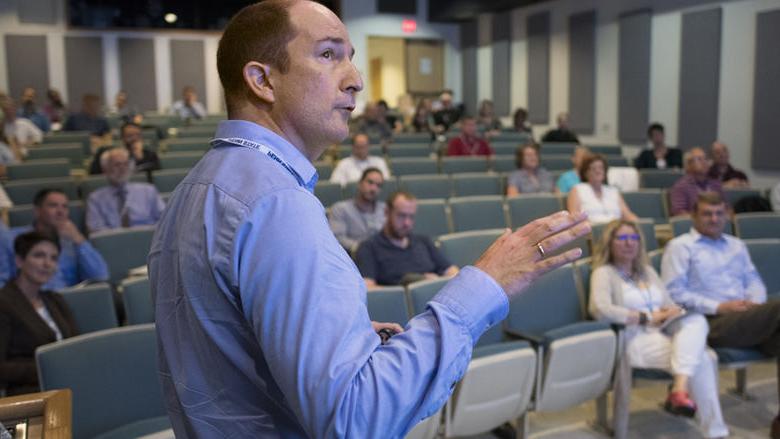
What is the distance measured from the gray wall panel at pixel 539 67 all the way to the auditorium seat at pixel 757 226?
24.7ft

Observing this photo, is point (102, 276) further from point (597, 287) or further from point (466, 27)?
point (466, 27)

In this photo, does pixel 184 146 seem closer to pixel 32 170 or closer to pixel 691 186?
pixel 32 170

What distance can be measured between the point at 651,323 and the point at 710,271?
0.66 metres

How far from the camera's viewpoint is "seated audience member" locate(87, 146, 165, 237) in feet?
15.1

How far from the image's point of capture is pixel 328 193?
535 cm

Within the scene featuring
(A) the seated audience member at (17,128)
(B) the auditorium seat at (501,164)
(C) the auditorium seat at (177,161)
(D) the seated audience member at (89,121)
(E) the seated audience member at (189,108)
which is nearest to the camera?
(C) the auditorium seat at (177,161)

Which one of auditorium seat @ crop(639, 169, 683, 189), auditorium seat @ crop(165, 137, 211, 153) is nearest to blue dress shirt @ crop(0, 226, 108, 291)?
auditorium seat @ crop(165, 137, 211, 153)

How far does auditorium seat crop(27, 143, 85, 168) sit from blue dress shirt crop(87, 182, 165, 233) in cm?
290

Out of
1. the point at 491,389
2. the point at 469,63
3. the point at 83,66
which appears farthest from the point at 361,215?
the point at 83,66

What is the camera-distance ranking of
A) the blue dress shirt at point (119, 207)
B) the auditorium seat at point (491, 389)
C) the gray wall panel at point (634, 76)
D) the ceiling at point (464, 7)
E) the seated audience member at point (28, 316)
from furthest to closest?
the ceiling at point (464, 7) → the gray wall panel at point (634, 76) → the blue dress shirt at point (119, 207) → the auditorium seat at point (491, 389) → the seated audience member at point (28, 316)

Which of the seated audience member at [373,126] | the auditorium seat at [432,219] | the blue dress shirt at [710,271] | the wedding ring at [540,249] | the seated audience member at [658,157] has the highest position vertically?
the seated audience member at [373,126]

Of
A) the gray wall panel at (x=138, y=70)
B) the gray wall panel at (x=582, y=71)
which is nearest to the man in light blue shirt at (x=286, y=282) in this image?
the gray wall panel at (x=582, y=71)

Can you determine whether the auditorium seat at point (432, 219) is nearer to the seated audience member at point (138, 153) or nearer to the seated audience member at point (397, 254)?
the seated audience member at point (397, 254)

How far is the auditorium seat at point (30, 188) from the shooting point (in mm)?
5180
